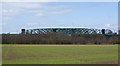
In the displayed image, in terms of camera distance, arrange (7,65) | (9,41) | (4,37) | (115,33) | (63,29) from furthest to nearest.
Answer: (63,29)
(115,33)
(4,37)
(9,41)
(7,65)

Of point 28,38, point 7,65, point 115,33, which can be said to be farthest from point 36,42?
point 7,65

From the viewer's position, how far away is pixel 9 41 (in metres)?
63.3

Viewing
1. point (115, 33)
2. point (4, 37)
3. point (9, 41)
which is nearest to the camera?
point (9, 41)

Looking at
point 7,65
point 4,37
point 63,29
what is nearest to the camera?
point 7,65

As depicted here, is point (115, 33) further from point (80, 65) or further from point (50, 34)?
point (80, 65)

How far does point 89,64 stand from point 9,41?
46229 millimetres

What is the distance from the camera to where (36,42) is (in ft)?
211

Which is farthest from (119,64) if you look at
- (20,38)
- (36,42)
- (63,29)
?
(63,29)

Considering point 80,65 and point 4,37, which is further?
point 4,37

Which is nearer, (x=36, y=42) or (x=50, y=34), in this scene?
(x=36, y=42)

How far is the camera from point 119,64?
1978 cm

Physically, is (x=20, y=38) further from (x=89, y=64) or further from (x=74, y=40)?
(x=89, y=64)

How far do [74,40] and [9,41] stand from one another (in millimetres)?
16333

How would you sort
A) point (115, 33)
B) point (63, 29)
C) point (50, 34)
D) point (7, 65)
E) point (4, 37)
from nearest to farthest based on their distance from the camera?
point (7, 65) → point (4, 37) → point (50, 34) → point (115, 33) → point (63, 29)
